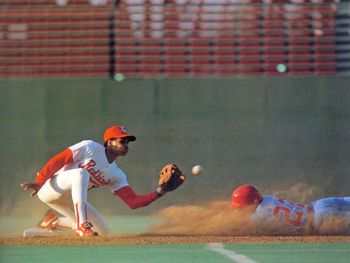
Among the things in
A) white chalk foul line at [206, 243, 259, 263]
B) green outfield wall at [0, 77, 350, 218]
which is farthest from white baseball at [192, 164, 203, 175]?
white chalk foul line at [206, 243, 259, 263]

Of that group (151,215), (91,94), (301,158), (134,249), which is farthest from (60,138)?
(134,249)

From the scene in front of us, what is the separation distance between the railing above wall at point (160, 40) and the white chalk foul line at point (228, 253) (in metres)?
7.22

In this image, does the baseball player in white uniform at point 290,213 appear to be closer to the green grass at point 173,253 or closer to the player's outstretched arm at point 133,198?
the player's outstretched arm at point 133,198

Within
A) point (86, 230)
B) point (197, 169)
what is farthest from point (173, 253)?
point (197, 169)

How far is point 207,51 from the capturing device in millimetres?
16781

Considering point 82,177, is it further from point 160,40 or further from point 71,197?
point 160,40

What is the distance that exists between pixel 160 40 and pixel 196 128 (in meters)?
1.97

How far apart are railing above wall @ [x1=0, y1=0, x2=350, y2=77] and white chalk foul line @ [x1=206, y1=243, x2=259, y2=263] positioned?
722 centimetres

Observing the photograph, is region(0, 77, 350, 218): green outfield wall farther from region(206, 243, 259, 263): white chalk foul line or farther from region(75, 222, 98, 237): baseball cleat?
region(206, 243, 259, 263): white chalk foul line

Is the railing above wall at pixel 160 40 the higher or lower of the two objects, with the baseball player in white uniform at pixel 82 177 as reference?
higher

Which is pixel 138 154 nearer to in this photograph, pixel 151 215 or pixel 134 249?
pixel 151 215

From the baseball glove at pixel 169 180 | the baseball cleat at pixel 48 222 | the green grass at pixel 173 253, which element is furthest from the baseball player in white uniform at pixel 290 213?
the baseball cleat at pixel 48 222

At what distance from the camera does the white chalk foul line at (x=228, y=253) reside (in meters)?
8.05

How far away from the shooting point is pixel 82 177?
416 inches
